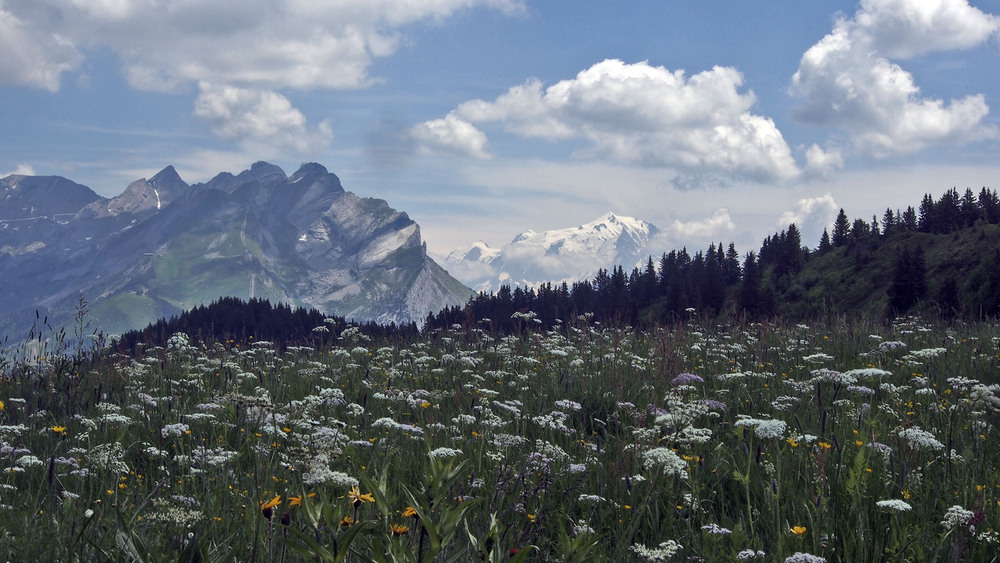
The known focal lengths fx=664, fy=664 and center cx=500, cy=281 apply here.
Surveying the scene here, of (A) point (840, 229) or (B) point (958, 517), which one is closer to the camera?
(B) point (958, 517)

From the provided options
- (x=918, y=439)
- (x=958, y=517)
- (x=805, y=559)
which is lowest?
(x=805, y=559)

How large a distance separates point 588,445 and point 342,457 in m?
2.27

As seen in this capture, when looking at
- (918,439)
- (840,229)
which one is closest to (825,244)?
(840,229)

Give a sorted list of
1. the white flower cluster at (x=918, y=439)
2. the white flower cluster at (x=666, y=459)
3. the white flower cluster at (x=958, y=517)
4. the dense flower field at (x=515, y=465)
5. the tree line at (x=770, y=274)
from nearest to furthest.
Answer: the dense flower field at (x=515, y=465), the white flower cluster at (x=958, y=517), the white flower cluster at (x=666, y=459), the white flower cluster at (x=918, y=439), the tree line at (x=770, y=274)

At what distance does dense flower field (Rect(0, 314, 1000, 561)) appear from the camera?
3.24 meters

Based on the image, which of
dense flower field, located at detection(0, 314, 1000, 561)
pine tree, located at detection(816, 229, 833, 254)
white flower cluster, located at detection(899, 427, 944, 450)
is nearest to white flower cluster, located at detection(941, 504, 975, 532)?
dense flower field, located at detection(0, 314, 1000, 561)

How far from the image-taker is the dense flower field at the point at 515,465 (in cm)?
324

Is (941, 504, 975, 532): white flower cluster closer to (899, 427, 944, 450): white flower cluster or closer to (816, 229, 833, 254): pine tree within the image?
(899, 427, 944, 450): white flower cluster

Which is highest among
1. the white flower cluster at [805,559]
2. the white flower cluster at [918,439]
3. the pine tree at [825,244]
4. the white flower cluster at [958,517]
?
the pine tree at [825,244]

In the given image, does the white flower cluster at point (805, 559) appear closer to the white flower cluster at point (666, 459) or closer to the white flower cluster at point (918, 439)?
the white flower cluster at point (666, 459)

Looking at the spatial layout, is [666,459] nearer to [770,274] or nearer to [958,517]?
[958,517]

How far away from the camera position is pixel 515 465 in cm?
514

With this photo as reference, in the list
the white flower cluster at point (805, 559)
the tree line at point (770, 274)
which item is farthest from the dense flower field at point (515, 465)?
the tree line at point (770, 274)

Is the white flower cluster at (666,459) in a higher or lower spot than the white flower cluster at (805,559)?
higher
